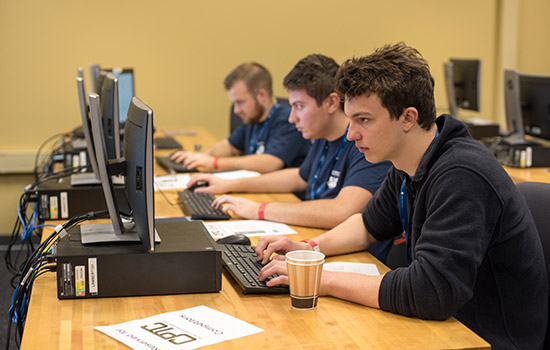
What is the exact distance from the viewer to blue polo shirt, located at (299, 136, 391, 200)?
2133 millimetres

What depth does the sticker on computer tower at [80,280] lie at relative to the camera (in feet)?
4.54

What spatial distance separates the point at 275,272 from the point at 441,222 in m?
0.41

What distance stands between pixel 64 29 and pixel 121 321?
13.6ft

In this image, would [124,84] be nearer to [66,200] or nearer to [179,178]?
[179,178]

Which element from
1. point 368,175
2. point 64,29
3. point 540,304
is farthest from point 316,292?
point 64,29

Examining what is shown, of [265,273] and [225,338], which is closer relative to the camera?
[225,338]

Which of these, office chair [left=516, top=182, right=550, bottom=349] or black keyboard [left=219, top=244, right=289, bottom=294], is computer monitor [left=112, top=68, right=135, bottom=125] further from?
office chair [left=516, top=182, right=550, bottom=349]

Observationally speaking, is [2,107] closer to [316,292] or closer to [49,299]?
[49,299]

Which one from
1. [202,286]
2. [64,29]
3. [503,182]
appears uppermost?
[64,29]

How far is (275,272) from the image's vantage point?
4.81ft

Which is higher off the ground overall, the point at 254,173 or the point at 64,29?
the point at 64,29

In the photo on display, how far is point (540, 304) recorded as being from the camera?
4.73ft

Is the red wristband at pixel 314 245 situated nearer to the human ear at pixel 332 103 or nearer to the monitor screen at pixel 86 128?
the human ear at pixel 332 103

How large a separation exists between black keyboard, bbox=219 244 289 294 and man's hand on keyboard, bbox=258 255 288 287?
0.02 meters
